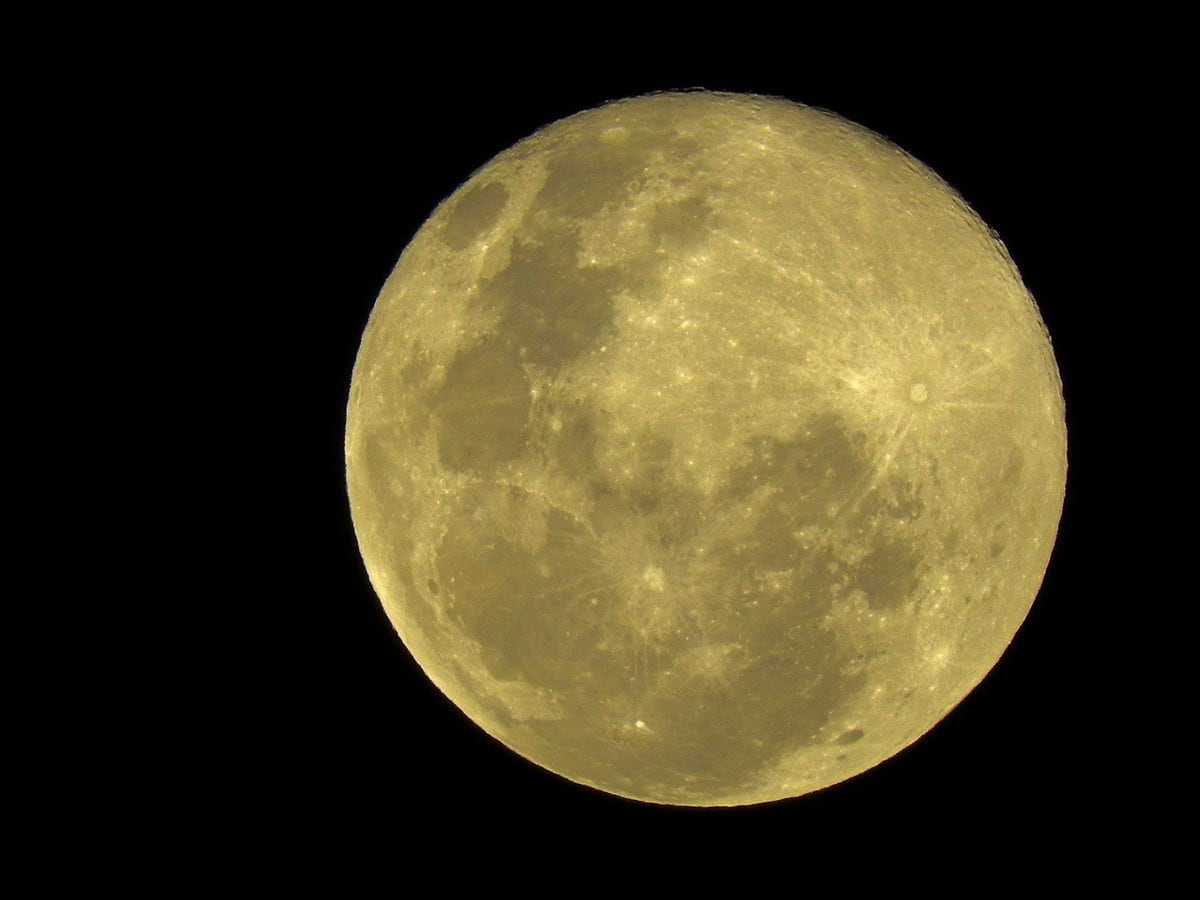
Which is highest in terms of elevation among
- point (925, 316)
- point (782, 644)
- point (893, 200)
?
point (893, 200)

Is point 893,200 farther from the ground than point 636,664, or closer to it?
farther from the ground

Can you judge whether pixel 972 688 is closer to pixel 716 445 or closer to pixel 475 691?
pixel 716 445

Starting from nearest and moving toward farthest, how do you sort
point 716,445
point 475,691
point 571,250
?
point 716,445, point 571,250, point 475,691

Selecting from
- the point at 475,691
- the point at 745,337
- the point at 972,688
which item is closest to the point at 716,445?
the point at 745,337

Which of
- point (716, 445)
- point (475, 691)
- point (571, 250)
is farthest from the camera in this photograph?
point (475, 691)

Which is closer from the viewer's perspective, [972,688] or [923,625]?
[923,625]

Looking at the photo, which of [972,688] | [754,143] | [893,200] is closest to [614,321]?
[754,143]
